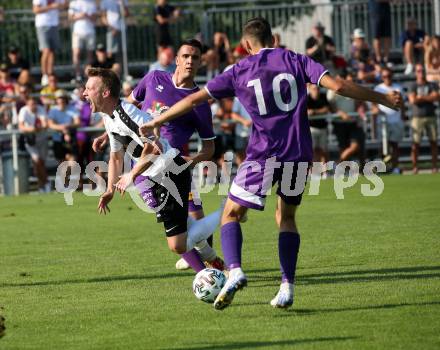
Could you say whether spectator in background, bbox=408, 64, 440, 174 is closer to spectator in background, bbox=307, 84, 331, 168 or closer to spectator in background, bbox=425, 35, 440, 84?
spectator in background, bbox=425, 35, 440, 84

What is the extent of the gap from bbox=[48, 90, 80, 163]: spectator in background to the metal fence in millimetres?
4570

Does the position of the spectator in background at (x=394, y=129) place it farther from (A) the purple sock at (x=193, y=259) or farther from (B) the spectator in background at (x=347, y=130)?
(A) the purple sock at (x=193, y=259)

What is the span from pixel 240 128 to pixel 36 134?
4180 millimetres

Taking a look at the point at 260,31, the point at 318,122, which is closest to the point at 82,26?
the point at 318,122

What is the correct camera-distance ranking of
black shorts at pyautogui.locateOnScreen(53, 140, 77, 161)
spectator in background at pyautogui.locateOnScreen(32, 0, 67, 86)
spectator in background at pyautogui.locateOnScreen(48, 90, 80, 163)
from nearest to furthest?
spectator in background at pyautogui.locateOnScreen(48, 90, 80, 163) < black shorts at pyautogui.locateOnScreen(53, 140, 77, 161) < spectator in background at pyautogui.locateOnScreen(32, 0, 67, 86)

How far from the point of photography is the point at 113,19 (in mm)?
24188

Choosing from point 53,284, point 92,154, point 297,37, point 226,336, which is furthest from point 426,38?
point 226,336

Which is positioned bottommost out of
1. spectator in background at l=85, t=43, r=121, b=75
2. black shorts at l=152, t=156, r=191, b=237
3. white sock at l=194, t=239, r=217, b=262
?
white sock at l=194, t=239, r=217, b=262

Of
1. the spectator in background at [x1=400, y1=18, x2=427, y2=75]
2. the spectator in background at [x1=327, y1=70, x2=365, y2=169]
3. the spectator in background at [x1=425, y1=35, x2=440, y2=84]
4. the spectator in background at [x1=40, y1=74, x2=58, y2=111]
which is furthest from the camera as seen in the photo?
the spectator in background at [x1=400, y1=18, x2=427, y2=75]

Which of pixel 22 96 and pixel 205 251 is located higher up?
pixel 22 96

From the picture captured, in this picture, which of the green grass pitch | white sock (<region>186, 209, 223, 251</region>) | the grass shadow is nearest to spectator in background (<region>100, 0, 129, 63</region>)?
the green grass pitch

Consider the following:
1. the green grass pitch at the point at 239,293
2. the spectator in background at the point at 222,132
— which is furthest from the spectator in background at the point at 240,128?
the green grass pitch at the point at 239,293

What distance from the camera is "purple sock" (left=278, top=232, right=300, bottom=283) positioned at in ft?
25.5

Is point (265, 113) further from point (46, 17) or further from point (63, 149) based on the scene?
point (46, 17)
